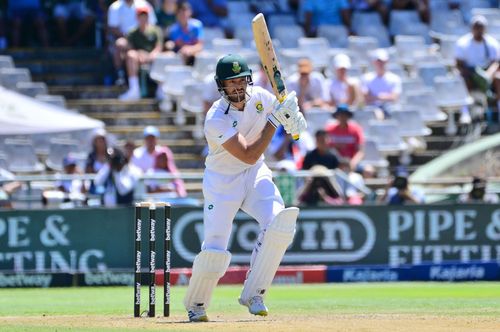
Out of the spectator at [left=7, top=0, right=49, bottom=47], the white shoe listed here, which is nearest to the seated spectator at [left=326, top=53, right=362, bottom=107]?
the white shoe

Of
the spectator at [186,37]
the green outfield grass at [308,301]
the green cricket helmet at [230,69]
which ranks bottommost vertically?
the green outfield grass at [308,301]

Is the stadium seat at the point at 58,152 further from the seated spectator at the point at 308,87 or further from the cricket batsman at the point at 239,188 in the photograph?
the cricket batsman at the point at 239,188

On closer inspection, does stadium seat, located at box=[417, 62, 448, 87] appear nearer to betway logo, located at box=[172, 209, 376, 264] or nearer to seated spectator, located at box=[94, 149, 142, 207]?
betway logo, located at box=[172, 209, 376, 264]

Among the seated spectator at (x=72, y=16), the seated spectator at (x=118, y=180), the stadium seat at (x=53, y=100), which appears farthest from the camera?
the seated spectator at (x=72, y=16)

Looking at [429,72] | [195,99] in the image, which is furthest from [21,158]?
[429,72]

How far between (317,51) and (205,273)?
9.00 meters

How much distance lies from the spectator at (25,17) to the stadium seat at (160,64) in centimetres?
194

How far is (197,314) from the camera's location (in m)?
7.79

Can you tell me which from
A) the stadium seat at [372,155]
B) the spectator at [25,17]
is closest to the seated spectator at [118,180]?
the stadium seat at [372,155]

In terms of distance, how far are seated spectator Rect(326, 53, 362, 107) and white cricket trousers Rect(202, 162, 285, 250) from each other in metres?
7.52

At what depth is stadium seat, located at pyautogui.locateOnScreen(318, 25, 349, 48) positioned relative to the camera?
56.6ft

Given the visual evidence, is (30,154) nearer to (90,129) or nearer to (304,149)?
(90,129)

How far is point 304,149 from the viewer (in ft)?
46.8

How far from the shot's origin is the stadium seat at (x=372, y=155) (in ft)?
48.1
